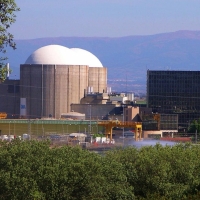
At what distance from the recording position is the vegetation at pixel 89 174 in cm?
2486

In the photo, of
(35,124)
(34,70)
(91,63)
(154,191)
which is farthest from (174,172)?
(91,63)

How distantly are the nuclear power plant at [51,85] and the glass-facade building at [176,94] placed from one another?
33.4 ft

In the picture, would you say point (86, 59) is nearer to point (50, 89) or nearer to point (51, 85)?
point (51, 85)

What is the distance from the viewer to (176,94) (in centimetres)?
10038

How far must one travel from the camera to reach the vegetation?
979 inches

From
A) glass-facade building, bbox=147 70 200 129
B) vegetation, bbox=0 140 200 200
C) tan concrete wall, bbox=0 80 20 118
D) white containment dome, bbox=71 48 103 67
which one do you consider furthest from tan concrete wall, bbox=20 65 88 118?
vegetation, bbox=0 140 200 200

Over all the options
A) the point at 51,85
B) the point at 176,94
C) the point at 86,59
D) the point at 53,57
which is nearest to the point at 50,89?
the point at 51,85

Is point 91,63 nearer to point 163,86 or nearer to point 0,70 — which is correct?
point 163,86

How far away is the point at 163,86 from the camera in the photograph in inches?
4011

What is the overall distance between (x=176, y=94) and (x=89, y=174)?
75560 millimetres

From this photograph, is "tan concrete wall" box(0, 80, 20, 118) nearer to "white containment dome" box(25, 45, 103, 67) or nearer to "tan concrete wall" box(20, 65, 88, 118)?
"tan concrete wall" box(20, 65, 88, 118)

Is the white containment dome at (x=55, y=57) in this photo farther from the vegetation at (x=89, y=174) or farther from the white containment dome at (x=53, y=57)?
the vegetation at (x=89, y=174)

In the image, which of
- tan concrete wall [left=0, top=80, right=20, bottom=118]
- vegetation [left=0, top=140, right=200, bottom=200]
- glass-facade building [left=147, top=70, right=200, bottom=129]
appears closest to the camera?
vegetation [left=0, top=140, right=200, bottom=200]

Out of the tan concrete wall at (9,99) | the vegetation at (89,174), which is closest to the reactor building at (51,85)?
the tan concrete wall at (9,99)
